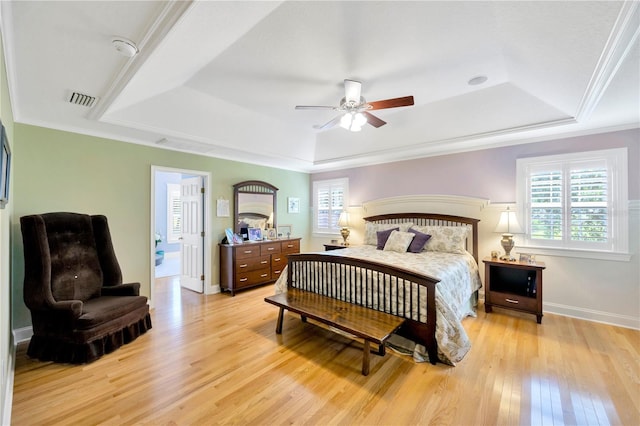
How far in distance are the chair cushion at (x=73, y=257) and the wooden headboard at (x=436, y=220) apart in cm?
436

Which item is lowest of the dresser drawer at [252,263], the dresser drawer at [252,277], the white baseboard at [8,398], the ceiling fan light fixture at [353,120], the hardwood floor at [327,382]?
the hardwood floor at [327,382]

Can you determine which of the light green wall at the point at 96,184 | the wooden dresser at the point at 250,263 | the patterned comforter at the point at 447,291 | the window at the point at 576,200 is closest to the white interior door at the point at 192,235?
the light green wall at the point at 96,184

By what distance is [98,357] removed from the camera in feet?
8.56

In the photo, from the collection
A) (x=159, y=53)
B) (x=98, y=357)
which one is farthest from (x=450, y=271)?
(x=98, y=357)

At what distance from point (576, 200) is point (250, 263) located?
4917 millimetres

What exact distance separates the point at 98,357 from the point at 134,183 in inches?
88.2

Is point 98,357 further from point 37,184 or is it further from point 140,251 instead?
point 37,184

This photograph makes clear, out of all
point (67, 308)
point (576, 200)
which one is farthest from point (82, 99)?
point (576, 200)

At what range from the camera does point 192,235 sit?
16.1 feet

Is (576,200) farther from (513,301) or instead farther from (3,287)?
(3,287)

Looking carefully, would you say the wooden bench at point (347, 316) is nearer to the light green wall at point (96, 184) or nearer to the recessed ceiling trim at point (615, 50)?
the light green wall at point (96, 184)

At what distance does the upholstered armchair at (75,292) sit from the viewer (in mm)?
2555

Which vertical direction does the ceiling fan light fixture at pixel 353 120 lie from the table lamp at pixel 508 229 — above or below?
above

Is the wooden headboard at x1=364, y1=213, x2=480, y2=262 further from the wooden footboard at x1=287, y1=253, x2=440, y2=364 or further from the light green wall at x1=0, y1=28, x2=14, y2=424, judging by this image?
the light green wall at x1=0, y1=28, x2=14, y2=424
